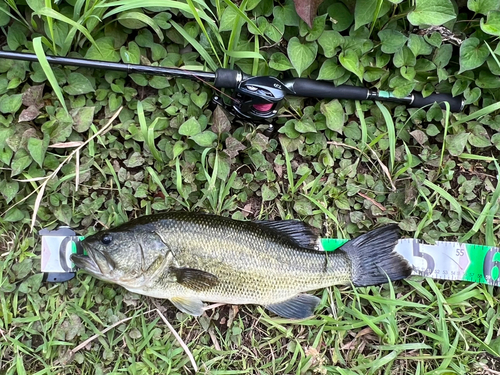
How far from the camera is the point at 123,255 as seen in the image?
2.50 meters

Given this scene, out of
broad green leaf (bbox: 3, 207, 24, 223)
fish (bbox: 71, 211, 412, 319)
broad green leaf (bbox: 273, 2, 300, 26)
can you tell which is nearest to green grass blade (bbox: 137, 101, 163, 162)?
fish (bbox: 71, 211, 412, 319)

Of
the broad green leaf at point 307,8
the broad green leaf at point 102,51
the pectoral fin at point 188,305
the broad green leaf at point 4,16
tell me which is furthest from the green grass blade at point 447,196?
the broad green leaf at point 4,16

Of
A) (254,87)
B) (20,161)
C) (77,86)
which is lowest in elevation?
(20,161)

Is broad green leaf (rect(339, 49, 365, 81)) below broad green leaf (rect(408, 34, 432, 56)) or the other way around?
below

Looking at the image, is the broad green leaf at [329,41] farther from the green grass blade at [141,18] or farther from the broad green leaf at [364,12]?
the green grass blade at [141,18]

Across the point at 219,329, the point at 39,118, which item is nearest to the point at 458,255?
the point at 219,329

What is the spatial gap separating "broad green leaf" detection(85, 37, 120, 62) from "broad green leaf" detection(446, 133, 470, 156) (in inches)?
100

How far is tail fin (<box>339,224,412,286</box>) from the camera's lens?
9.21 ft

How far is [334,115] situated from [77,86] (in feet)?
6.06

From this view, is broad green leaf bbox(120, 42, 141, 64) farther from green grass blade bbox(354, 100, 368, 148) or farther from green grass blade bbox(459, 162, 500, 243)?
green grass blade bbox(459, 162, 500, 243)

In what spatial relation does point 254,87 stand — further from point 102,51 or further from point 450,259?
point 450,259

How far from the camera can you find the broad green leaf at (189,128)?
2.75 m

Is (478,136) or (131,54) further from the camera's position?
(478,136)

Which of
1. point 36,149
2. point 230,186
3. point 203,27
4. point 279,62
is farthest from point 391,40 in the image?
point 36,149
